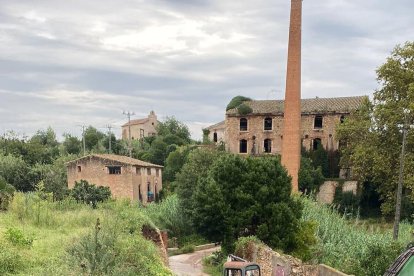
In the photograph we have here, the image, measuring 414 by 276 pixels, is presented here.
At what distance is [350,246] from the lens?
2452 cm

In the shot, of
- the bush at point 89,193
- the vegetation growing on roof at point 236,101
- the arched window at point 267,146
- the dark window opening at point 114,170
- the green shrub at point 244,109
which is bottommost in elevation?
the bush at point 89,193

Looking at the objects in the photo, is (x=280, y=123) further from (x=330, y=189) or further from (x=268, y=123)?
(x=330, y=189)

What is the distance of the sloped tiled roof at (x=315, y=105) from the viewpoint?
157ft

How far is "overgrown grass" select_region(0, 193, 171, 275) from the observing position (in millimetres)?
11781

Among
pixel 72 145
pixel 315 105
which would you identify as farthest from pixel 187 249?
pixel 72 145

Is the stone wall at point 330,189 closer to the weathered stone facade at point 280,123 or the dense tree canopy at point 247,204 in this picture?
the weathered stone facade at point 280,123

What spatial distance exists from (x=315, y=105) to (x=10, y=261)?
41063 millimetres

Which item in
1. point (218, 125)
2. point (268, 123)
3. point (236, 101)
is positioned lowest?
point (268, 123)

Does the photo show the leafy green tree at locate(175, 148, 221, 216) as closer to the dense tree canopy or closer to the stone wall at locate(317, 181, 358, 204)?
the dense tree canopy

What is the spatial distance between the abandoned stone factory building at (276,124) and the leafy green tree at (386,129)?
827 centimetres

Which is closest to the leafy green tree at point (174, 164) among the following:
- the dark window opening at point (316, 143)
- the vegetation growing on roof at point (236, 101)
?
the vegetation growing on roof at point (236, 101)

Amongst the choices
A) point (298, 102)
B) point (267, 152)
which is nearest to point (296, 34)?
point (298, 102)

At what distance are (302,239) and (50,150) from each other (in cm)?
4621

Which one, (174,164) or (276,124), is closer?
(276,124)
